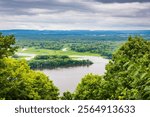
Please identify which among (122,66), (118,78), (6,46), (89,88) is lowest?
(89,88)

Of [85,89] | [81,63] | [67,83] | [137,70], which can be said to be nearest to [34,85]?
[85,89]

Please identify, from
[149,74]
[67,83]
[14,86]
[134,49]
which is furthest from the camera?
[67,83]

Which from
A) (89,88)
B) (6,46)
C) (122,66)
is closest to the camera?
(122,66)

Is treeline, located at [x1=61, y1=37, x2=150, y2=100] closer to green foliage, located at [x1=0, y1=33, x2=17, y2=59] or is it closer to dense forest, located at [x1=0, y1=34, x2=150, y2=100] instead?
dense forest, located at [x1=0, y1=34, x2=150, y2=100]

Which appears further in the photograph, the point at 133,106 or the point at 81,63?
the point at 81,63

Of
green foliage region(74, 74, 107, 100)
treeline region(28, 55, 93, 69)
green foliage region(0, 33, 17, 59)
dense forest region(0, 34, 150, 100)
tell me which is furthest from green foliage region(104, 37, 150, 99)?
treeline region(28, 55, 93, 69)

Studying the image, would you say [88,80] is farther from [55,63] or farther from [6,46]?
[55,63]

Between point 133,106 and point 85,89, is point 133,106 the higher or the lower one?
the higher one

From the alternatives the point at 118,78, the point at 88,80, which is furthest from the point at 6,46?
the point at 88,80

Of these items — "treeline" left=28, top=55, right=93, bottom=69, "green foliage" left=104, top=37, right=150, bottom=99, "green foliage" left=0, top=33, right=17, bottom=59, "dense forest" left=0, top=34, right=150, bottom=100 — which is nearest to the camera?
"green foliage" left=104, top=37, right=150, bottom=99

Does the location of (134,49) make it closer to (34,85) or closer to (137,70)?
(34,85)

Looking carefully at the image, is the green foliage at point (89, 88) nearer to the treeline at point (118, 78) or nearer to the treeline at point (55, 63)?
the treeline at point (118, 78)
